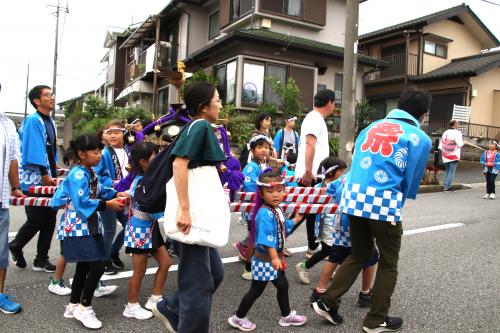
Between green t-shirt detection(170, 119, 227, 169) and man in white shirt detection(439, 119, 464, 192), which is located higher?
man in white shirt detection(439, 119, 464, 192)

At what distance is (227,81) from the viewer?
1728cm

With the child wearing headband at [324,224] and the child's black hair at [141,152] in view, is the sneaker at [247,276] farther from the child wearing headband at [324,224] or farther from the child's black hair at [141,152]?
the child's black hair at [141,152]

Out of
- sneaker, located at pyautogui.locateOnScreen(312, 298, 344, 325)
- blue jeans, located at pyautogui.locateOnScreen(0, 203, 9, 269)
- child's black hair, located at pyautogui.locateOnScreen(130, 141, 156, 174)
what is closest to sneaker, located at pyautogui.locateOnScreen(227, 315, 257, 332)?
sneaker, located at pyautogui.locateOnScreen(312, 298, 344, 325)

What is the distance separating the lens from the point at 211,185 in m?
2.65

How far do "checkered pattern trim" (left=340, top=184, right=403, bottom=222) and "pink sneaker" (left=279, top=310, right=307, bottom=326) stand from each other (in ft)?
3.31

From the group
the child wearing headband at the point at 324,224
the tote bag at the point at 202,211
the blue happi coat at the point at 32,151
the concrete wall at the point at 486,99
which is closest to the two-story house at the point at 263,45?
the concrete wall at the point at 486,99

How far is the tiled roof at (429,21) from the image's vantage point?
72.0 ft

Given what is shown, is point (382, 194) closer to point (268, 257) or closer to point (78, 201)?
point (268, 257)

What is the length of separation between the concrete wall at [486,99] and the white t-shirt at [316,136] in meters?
19.3

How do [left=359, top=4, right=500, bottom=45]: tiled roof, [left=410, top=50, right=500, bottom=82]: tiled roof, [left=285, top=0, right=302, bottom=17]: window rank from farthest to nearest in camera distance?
[left=359, top=4, right=500, bottom=45]: tiled roof < [left=410, top=50, right=500, bottom=82]: tiled roof < [left=285, top=0, right=302, bottom=17]: window

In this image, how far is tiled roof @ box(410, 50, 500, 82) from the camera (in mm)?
19969

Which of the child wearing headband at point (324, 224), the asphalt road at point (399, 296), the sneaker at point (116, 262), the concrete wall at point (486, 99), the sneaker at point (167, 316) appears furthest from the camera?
the concrete wall at point (486, 99)

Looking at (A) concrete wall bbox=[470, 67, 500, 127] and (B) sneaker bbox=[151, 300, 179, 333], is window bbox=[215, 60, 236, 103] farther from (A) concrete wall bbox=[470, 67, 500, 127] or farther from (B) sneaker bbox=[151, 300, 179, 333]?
(B) sneaker bbox=[151, 300, 179, 333]

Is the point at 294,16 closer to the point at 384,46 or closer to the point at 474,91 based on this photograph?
the point at 384,46
